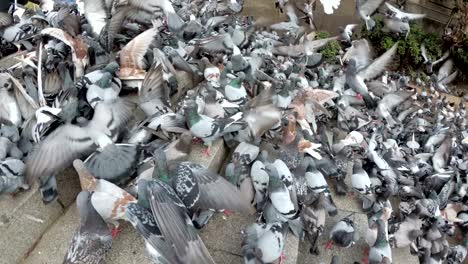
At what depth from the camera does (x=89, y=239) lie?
2643mm

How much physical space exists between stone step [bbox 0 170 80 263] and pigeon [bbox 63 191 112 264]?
1.58 ft

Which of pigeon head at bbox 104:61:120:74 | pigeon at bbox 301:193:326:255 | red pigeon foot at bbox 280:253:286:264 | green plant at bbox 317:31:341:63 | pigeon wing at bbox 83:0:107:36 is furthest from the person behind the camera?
green plant at bbox 317:31:341:63

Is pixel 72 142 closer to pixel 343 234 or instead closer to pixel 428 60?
pixel 343 234

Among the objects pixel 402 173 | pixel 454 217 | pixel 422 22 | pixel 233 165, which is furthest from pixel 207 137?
pixel 422 22

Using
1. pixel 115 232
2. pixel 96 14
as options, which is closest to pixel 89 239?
pixel 115 232

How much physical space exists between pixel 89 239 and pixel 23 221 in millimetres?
626

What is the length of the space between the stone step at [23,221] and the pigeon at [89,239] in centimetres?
48

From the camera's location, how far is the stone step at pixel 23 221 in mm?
2887

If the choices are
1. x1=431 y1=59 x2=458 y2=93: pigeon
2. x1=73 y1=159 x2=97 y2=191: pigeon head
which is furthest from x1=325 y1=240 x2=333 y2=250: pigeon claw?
x1=431 y1=59 x2=458 y2=93: pigeon

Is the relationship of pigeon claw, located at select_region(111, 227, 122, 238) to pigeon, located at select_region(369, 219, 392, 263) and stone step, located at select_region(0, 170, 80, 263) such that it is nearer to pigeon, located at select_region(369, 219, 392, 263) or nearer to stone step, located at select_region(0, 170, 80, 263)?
stone step, located at select_region(0, 170, 80, 263)

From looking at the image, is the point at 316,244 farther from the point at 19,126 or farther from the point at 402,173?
the point at 19,126

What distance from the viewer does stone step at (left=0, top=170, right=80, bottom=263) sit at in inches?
114

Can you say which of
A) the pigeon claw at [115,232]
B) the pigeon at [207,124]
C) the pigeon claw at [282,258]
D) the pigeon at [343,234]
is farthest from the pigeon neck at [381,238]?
the pigeon claw at [115,232]

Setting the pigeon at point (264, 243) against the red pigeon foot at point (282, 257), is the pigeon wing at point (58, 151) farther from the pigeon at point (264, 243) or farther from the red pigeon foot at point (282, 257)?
the red pigeon foot at point (282, 257)
